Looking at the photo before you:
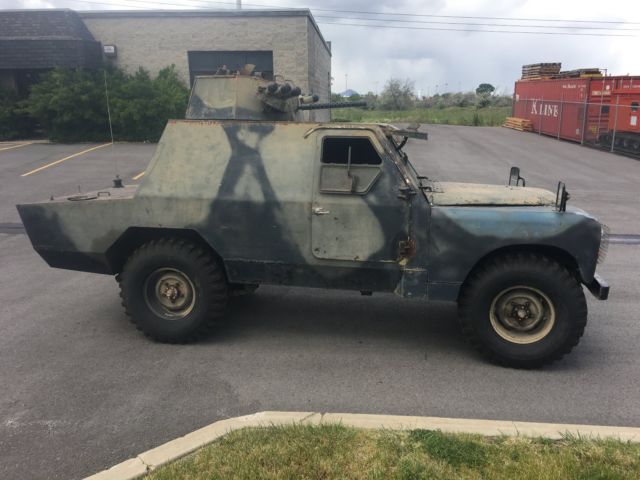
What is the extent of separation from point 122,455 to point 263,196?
92.5 inches

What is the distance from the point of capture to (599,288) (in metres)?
4.70

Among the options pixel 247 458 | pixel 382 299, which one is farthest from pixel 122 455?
pixel 382 299

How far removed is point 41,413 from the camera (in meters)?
4.03

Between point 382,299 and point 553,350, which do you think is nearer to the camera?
point 553,350

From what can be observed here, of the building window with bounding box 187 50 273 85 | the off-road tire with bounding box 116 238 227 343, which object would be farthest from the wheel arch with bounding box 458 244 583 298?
the building window with bounding box 187 50 273 85

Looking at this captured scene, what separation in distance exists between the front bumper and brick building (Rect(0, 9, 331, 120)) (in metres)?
20.0

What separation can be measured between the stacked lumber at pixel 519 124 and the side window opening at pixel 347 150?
26.7 m

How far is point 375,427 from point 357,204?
1.89 m

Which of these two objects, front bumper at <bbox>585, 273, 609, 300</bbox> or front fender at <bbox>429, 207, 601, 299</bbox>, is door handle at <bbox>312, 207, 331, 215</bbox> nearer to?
front fender at <bbox>429, 207, 601, 299</bbox>

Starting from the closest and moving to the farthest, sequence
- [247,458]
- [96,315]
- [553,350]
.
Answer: [247,458] < [553,350] < [96,315]

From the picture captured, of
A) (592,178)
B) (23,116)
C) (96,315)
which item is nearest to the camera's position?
(96,315)

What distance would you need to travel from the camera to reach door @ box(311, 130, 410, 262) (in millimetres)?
4730

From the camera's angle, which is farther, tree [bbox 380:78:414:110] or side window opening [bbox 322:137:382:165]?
tree [bbox 380:78:414:110]

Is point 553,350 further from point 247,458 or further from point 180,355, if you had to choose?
point 180,355
